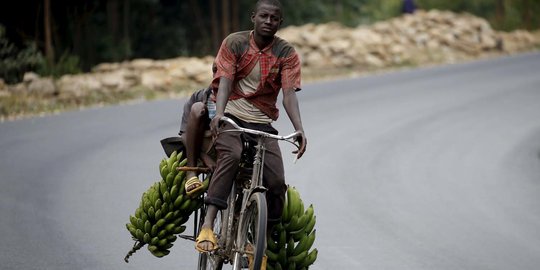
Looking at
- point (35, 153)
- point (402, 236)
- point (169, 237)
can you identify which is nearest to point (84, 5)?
point (35, 153)

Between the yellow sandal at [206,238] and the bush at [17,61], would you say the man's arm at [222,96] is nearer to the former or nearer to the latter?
the yellow sandal at [206,238]

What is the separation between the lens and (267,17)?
686 cm

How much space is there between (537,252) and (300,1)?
83.0 ft

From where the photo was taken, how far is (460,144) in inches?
664

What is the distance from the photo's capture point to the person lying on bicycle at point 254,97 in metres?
6.82

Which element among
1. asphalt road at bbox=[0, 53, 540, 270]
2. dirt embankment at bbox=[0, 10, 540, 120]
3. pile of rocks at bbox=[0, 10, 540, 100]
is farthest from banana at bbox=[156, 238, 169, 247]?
pile of rocks at bbox=[0, 10, 540, 100]

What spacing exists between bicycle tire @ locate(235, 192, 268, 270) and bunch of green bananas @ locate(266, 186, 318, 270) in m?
0.28

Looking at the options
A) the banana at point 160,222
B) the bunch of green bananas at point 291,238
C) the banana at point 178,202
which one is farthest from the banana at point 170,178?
the bunch of green bananas at point 291,238

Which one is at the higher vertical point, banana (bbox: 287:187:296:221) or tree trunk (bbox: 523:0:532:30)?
banana (bbox: 287:187:296:221)

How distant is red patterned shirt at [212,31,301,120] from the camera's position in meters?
6.90

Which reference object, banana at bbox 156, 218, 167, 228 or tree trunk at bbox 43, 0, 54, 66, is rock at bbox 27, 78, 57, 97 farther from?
banana at bbox 156, 218, 167, 228

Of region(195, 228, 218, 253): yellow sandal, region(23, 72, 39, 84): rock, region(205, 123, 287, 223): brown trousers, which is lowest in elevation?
region(23, 72, 39, 84): rock

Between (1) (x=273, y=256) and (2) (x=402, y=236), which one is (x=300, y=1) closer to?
(2) (x=402, y=236)

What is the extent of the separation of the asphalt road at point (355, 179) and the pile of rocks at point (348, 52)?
211cm
